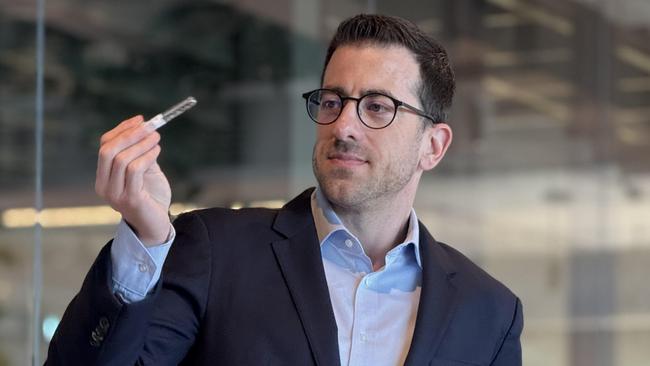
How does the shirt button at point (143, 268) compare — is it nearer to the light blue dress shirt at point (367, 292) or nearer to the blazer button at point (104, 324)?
the blazer button at point (104, 324)

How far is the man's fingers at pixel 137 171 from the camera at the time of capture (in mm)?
1619

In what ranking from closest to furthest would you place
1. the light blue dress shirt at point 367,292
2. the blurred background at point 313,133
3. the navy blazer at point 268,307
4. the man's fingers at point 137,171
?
the man's fingers at point 137,171 → the navy blazer at point 268,307 → the light blue dress shirt at point 367,292 → the blurred background at point 313,133

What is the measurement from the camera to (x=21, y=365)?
537 cm

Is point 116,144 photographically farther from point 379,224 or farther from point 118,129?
point 379,224

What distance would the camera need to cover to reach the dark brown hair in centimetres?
213

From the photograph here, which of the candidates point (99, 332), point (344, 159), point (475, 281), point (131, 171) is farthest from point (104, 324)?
point (475, 281)

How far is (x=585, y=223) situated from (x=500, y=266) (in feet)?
1.74

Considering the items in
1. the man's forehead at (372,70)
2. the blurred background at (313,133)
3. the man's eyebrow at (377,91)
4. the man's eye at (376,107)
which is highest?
the man's forehead at (372,70)

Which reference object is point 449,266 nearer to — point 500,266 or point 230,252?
point 230,252

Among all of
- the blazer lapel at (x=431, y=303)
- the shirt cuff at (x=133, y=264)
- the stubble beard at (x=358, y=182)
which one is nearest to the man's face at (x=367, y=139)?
the stubble beard at (x=358, y=182)

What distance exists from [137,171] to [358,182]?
50cm

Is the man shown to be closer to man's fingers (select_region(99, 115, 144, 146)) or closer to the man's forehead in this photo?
the man's forehead

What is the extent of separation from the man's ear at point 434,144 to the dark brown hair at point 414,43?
0.06 feet

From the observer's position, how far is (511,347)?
2135mm
